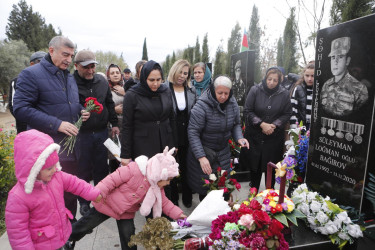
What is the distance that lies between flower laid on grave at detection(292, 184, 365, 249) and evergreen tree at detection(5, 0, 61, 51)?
35946 millimetres

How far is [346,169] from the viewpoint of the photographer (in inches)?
91.8

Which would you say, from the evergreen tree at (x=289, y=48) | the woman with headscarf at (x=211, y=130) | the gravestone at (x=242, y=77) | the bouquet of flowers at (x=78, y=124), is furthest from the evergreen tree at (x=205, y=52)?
the bouquet of flowers at (x=78, y=124)

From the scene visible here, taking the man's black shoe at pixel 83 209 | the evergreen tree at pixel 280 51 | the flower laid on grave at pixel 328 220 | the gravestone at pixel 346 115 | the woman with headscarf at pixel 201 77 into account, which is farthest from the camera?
the evergreen tree at pixel 280 51

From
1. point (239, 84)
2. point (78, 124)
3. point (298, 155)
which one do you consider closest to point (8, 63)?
point (239, 84)

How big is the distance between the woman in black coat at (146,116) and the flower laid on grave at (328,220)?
5.26ft

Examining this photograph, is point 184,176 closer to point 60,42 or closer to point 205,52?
point 60,42

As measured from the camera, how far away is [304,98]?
13.4 feet

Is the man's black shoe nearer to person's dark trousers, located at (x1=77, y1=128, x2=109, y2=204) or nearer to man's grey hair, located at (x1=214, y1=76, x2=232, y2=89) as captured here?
person's dark trousers, located at (x1=77, y1=128, x2=109, y2=204)

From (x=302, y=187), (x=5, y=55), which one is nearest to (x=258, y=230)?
(x=302, y=187)

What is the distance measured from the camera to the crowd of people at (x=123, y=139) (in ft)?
5.89

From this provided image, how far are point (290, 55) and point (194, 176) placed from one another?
15.0m

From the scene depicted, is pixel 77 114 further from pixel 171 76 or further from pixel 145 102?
pixel 171 76

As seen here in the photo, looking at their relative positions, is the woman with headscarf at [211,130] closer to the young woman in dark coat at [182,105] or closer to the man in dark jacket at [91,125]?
the young woman in dark coat at [182,105]

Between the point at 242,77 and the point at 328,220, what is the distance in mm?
3797
